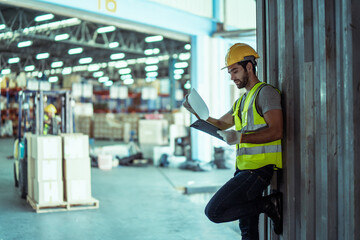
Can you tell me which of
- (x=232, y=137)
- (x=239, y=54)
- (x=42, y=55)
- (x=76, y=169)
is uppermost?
(x=42, y=55)

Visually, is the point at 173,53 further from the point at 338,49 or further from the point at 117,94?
the point at 338,49

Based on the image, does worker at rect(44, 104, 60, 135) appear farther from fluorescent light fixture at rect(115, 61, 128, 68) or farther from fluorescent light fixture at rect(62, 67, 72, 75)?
fluorescent light fixture at rect(62, 67, 72, 75)

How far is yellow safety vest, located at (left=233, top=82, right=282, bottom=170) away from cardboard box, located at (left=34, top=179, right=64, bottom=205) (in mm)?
4313

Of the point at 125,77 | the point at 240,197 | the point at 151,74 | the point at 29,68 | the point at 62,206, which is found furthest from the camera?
the point at 125,77

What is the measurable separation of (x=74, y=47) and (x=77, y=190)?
22.2 metres

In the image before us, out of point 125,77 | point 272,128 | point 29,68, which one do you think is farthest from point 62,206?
point 125,77

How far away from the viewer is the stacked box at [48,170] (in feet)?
21.8

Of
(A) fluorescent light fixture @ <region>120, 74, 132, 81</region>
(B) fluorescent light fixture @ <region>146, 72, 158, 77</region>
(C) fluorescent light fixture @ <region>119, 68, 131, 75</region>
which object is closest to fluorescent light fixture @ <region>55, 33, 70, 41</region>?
(C) fluorescent light fixture @ <region>119, 68, 131, 75</region>

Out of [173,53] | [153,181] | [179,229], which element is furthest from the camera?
[173,53]

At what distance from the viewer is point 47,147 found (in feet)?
21.9

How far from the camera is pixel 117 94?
23.5 metres

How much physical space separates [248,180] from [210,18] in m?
10.0

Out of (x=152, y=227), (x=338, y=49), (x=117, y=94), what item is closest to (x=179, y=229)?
(x=152, y=227)

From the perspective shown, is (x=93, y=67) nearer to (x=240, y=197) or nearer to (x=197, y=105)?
(x=197, y=105)
